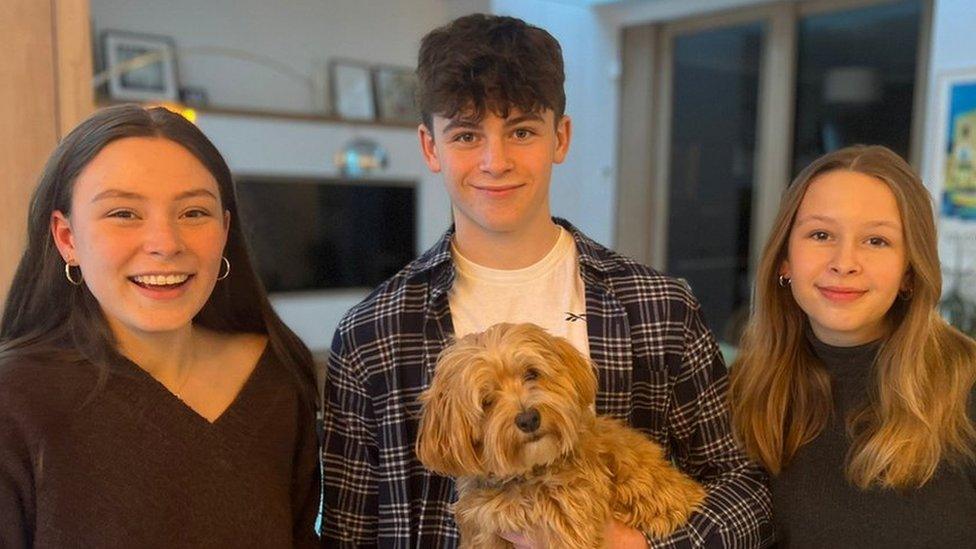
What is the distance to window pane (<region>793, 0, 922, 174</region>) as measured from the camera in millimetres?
5930

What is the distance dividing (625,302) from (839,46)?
225 inches

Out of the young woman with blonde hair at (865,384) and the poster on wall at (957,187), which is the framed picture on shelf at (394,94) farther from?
the young woman with blonde hair at (865,384)

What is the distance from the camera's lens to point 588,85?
24.5ft

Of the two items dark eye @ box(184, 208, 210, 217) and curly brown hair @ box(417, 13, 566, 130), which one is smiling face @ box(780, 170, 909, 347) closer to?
curly brown hair @ box(417, 13, 566, 130)

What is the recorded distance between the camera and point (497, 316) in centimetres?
171

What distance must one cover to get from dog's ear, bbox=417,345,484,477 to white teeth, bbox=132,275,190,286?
1.80 ft

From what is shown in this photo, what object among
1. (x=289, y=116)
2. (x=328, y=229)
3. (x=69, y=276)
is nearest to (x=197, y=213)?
(x=69, y=276)

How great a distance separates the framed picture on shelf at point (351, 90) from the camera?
6828 millimetres

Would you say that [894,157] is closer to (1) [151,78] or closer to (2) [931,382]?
(2) [931,382]

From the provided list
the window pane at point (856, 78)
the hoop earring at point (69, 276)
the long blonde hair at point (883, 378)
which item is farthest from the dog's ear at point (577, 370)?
the window pane at point (856, 78)

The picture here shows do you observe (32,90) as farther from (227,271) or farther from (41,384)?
(41,384)

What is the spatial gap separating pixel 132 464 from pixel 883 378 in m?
1.60

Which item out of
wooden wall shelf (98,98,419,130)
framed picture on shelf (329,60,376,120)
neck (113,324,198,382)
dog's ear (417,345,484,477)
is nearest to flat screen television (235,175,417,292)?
wooden wall shelf (98,98,419,130)

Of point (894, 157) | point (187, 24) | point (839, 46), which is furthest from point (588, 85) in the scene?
point (894, 157)
